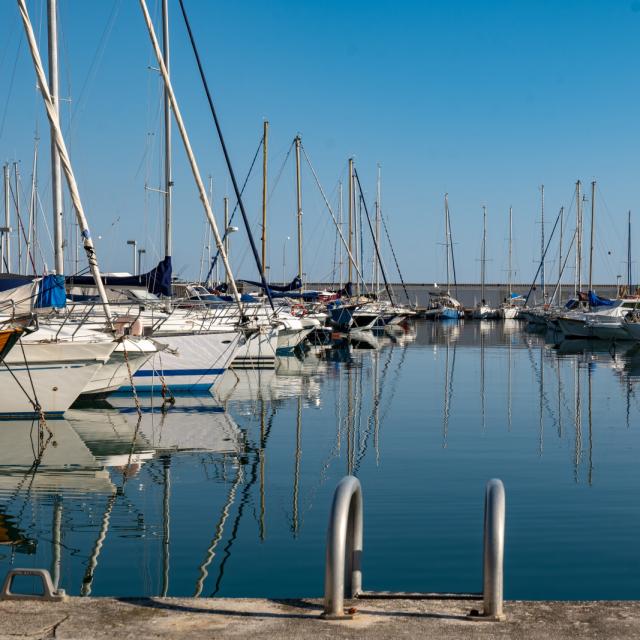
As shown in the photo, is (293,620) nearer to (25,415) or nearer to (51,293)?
(25,415)

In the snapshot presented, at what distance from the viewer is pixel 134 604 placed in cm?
690

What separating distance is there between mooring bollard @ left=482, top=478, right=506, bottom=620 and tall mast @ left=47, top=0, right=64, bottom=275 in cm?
1810

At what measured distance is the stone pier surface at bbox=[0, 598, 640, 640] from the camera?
6305mm

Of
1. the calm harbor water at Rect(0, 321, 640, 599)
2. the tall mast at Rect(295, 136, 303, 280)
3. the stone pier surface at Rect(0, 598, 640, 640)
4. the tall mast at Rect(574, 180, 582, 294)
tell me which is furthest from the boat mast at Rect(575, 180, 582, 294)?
the stone pier surface at Rect(0, 598, 640, 640)

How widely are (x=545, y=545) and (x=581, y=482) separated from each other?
403cm

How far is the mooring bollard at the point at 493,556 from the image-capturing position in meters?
6.51

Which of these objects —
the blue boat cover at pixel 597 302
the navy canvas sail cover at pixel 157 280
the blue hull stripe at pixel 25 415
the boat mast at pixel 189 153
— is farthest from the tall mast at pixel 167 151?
the blue boat cover at pixel 597 302

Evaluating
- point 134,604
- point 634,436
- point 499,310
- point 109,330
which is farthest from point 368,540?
point 499,310

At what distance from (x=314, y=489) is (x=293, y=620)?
7.59 meters

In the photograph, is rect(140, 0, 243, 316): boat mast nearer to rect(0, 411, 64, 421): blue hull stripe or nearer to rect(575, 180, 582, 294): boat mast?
rect(0, 411, 64, 421): blue hull stripe

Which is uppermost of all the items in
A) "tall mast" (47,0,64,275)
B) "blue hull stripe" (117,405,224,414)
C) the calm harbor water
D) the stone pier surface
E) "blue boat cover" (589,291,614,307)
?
"tall mast" (47,0,64,275)

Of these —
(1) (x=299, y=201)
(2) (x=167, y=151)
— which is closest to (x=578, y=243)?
(1) (x=299, y=201)

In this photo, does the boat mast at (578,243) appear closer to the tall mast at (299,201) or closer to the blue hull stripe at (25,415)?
the tall mast at (299,201)

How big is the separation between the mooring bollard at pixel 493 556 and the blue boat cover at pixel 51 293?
16.0 m
